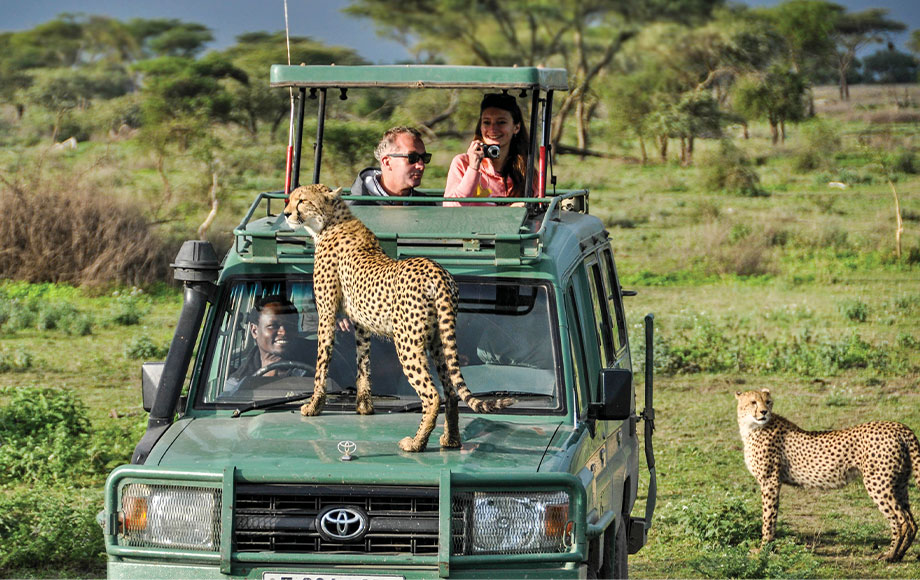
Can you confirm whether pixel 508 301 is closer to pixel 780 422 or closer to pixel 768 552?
pixel 768 552

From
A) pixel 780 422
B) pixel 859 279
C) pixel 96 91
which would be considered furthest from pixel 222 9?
pixel 780 422

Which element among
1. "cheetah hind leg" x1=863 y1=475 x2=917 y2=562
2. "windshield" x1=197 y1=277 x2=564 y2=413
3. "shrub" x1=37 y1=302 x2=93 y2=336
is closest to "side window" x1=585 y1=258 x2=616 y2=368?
"windshield" x1=197 y1=277 x2=564 y2=413

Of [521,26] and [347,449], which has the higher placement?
[521,26]

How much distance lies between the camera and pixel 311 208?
464 centimetres

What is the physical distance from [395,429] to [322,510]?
0.51 metres

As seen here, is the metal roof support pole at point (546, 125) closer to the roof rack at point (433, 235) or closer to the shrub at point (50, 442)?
the roof rack at point (433, 235)

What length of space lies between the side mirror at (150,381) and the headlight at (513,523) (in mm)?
1266

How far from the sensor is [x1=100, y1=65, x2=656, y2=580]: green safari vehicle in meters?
3.86

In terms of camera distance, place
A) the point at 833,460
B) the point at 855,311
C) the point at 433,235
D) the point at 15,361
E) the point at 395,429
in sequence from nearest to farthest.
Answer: the point at 395,429
the point at 433,235
the point at 833,460
the point at 15,361
the point at 855,311

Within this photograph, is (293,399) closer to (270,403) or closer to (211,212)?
(270,403)

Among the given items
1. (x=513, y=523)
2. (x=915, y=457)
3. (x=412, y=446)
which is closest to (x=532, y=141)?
(x=412, y=446)

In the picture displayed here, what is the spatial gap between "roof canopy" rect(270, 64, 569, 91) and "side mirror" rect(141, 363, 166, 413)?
4.20 feet

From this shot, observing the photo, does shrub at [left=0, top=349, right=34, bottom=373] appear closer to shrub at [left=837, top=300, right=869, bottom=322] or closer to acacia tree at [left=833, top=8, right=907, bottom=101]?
shrub at [left=837, top=300, right=869, bottom=322]

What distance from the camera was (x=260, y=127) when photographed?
2481cm
